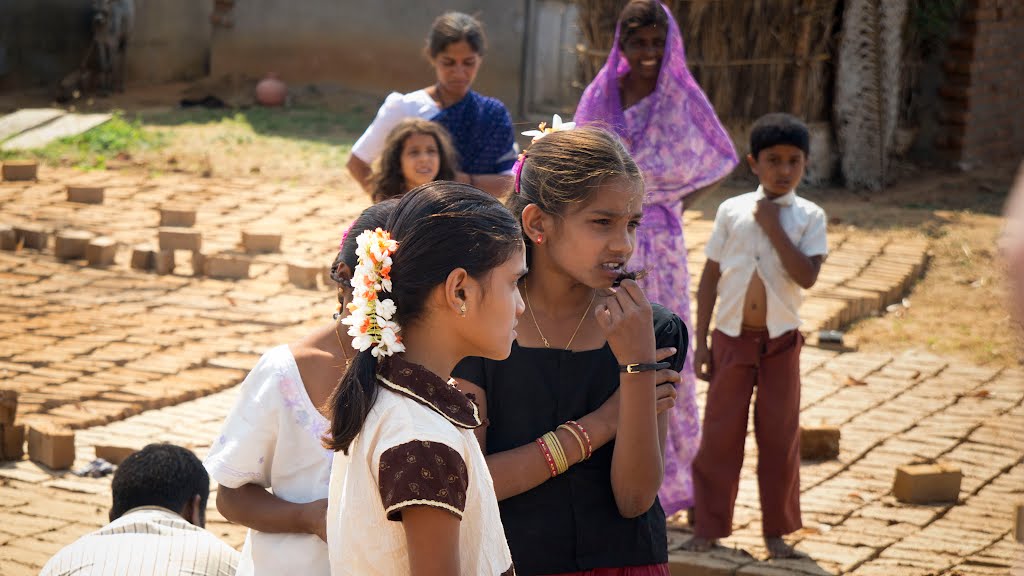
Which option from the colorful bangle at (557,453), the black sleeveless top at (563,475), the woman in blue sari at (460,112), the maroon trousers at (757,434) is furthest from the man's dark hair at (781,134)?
the colorful bangle at (557,453)

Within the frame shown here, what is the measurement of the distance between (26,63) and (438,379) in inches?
664

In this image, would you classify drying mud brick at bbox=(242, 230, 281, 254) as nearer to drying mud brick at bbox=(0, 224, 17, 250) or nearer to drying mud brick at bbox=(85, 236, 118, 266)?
drying mud brick at bbox=(85, 236, 118, 266)

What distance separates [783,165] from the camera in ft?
15.5

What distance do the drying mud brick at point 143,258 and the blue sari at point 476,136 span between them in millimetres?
4166

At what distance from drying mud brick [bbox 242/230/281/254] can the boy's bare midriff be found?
5.37 metres

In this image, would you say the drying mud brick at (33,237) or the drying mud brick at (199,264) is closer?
the drying mud brick at (199,264)

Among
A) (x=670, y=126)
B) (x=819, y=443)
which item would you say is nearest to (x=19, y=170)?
(x=670, y=126)

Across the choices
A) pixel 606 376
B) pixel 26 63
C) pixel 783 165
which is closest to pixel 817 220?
pixel 783 165

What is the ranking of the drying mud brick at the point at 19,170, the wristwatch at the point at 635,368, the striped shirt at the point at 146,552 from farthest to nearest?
1. the drying mud brick at the point at 19,170
2. the striped shirt at the point at 146,552
3. the wristwatch at the point at 635,368

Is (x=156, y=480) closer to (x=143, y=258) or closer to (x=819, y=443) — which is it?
(x=819, y=443)

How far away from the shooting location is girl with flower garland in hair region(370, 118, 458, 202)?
483cm

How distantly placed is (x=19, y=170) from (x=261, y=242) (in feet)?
11.4

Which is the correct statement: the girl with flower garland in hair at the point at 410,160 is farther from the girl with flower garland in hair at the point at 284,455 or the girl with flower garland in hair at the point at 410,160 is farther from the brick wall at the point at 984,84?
the brick wall at the point at 984,84

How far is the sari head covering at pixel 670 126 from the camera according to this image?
16.0 ft
